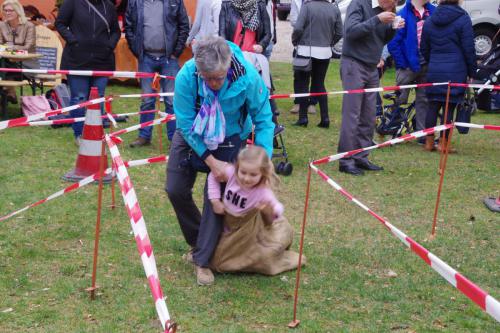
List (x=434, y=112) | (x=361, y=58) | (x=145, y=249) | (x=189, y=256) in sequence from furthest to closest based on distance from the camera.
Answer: (x=434, y=112) → (x=361, y=58) → (x=189, y=256) → (x=145, y=249)

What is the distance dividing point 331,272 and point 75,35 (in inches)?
179

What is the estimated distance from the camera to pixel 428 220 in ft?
20.5

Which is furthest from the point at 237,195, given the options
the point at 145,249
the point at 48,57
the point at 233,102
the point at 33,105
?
the point at 48,57

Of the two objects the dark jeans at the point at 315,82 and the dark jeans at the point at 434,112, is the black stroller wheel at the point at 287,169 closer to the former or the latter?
the dark jeans at the point at 434,112

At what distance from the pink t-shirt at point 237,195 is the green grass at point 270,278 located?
0.56 m

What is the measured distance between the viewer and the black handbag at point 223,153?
4.55 metres

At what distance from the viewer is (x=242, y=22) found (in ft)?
26.3

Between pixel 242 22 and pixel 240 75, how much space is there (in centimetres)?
387

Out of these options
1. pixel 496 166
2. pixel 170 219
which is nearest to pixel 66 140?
pixel 170 219

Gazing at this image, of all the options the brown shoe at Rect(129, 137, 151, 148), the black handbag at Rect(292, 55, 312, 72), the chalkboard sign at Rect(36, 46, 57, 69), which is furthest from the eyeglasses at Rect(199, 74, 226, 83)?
the chalkboard sign at Rect(36, 46, 57, 69)

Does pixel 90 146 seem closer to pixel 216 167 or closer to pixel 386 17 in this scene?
pixel 216 167

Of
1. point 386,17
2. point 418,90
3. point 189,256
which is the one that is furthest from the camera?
point 418,90

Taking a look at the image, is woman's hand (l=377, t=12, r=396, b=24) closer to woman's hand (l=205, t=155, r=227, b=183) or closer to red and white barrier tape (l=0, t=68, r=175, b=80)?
red and white barrier tape (l=0, t=68, r=175, b=80)

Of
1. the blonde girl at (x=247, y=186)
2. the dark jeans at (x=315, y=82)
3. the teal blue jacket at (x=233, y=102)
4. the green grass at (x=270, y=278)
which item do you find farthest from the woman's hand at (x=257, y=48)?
the blonde girl at (x=247, y=186)
